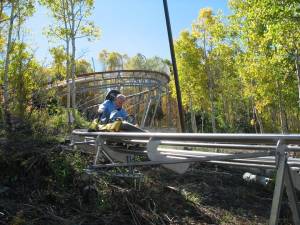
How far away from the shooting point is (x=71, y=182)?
18.9 feet

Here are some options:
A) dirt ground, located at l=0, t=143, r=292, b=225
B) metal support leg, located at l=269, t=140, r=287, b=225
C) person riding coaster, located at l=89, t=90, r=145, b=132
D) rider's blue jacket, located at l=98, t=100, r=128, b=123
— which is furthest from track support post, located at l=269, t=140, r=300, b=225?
rider's blue jacket, located at l=98, t=100, r=128, b=123

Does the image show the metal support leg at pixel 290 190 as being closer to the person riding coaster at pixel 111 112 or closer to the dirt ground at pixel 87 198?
the dirt ground at pixel 87 198

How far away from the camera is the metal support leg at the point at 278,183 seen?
301 cm

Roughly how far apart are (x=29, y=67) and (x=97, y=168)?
8.35 m

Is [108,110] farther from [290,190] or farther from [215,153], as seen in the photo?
[290,190]

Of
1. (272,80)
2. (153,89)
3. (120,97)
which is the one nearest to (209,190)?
(120,97)

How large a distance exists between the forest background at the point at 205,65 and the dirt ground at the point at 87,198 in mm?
1942

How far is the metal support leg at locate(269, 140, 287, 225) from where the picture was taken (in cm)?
301

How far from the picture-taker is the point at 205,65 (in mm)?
29453

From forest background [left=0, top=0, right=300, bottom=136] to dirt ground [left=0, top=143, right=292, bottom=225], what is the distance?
6.37 feet

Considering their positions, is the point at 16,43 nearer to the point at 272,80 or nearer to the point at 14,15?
the point at 14,15

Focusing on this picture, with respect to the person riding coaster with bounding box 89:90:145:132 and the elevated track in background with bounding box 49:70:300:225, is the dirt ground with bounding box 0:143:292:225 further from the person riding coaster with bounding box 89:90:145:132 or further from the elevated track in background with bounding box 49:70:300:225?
the person riding coaster with bounding box 89:90:145:132

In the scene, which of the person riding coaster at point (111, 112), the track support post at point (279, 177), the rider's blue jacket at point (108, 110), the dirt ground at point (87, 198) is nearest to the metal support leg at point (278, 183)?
the track support post at point (279, 177)

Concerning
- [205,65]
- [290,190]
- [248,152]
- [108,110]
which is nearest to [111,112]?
[108,110]
